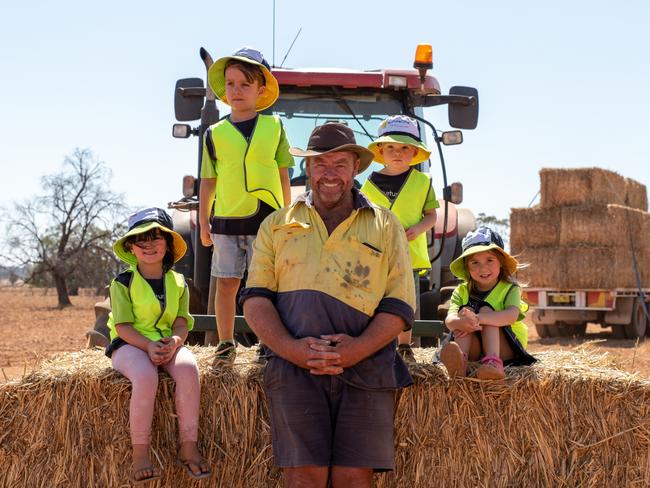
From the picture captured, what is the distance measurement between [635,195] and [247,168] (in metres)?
15.9

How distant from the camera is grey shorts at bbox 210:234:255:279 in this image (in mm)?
4953

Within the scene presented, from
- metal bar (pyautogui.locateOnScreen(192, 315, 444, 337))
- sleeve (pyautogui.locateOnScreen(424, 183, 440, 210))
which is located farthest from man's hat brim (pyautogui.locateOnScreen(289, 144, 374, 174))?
metal bar (pyautogui.locateOnScreen(192, 315, 444, 337))

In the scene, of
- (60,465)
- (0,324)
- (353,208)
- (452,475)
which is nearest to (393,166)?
(353,208)

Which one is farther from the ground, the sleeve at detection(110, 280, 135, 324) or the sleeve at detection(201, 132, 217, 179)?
the sleeve at detection(201, 132, 217, 179)

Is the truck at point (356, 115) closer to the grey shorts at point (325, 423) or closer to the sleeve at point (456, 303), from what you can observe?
the sleeve at point (456, 303)

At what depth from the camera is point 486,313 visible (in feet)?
15.1

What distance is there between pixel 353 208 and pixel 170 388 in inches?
51.6

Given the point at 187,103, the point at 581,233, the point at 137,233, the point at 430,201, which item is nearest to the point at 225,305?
the point at 137,233

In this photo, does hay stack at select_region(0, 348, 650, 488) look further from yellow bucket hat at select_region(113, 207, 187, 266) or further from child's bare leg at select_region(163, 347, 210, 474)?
yellow bucket hat at select_region(113, 207, 187, 266)

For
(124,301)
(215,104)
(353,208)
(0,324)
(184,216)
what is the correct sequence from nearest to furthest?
(353,208) < (124,301) < (215,104) < (184,216) < (0,324)

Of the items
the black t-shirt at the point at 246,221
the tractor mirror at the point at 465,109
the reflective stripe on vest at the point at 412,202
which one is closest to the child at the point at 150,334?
the black t-shirt at the point at 246,221

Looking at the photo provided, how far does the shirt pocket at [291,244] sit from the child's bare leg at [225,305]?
1052 mm

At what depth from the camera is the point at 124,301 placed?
4438 millimetres

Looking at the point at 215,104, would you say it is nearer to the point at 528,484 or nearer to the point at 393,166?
the point at 393,166
